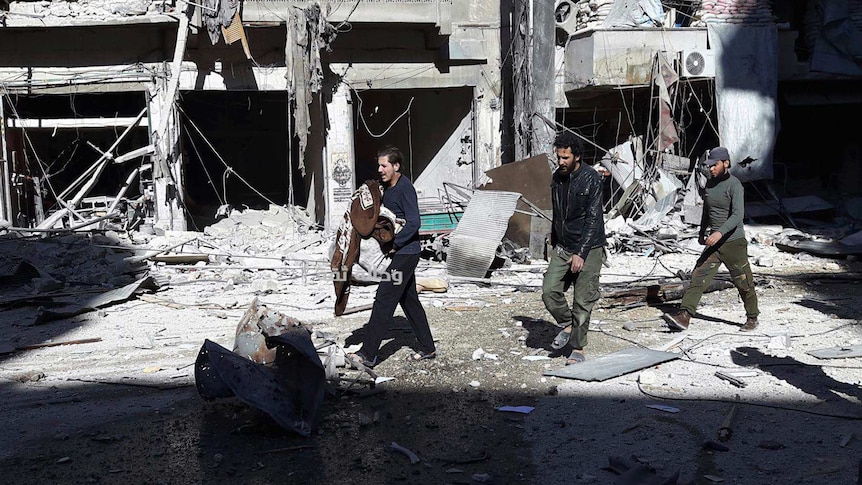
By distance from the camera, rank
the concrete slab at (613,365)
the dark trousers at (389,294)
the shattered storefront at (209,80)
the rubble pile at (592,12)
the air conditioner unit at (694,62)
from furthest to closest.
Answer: the rubble pile at (592,12)
the air conditioner unit at (694,62)
the shattered storefront at (209,80)
the dark trousers at (389,294)
the concrete slab at (613,365)

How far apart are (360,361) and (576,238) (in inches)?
81.0

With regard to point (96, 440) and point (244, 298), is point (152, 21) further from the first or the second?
point (96, 440)

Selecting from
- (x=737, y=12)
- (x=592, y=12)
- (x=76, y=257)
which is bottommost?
(x=76, y=257)

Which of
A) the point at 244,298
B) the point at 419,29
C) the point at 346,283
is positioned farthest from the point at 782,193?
the point at 346,283

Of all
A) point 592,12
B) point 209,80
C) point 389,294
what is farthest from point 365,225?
point 592,12

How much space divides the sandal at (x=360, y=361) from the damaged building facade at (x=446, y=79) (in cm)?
765

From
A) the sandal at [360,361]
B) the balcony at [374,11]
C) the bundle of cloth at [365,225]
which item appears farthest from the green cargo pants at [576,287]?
the balcony at [374,11]

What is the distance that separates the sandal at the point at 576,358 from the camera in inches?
262

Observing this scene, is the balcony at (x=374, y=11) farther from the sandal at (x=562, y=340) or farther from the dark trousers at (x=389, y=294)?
the sandal at (x=562, y=340)

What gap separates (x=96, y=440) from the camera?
5.14 metres

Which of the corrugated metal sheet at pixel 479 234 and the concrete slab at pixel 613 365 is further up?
the corrugated metal sheet at pixel 479 234

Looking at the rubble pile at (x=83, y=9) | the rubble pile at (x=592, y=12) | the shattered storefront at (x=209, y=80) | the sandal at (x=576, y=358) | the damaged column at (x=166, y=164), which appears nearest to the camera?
the sandal at (x=576, y=358)

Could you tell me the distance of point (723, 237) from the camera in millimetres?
7656

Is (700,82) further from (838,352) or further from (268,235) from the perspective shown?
(838,352)
